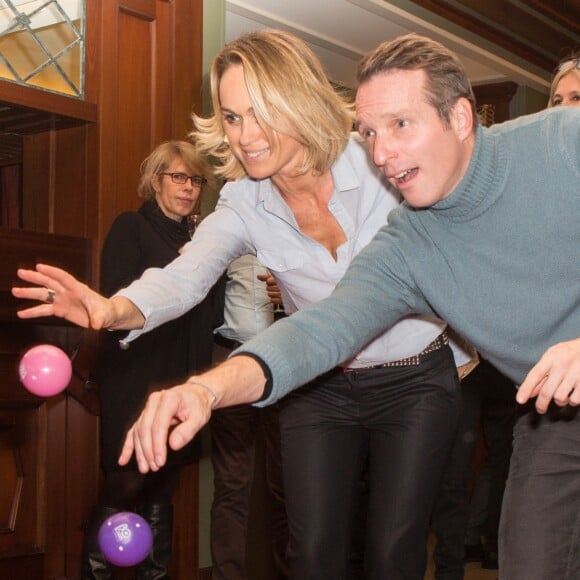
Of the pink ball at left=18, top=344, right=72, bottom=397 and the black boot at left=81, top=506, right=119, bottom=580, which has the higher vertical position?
the pink ball at left=18, top=344, right=72, bottom=397

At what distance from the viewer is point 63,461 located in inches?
160

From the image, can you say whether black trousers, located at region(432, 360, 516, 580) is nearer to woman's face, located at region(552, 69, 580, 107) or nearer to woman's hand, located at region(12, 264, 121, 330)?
woman's face, located at region(552, 69, 580, 107)

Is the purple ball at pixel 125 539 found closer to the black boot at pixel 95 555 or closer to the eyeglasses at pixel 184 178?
the black boot at pixel 95 555

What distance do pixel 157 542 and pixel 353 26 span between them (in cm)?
401

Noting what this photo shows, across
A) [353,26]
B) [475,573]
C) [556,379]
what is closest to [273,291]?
[556,379]

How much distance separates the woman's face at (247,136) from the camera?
237cm

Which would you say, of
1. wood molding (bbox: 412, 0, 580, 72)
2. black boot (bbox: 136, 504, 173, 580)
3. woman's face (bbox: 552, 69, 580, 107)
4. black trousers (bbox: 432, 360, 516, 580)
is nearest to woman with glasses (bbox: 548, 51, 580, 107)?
woman's face (bbox: 552, 69, 580, 107)

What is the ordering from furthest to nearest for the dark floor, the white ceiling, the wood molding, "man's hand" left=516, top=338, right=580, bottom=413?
the wood molding
the white ceiling
the dark floor
"man's hand" left=516, top=338, right=580, bottom=413

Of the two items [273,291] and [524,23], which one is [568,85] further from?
[524,23]

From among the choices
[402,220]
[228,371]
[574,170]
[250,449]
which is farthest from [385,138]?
[250,449]

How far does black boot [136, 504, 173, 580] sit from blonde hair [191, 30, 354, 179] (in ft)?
6.32

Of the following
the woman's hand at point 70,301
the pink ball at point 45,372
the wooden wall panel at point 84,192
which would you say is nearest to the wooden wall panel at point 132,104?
the wooden wall panel at point 84,192

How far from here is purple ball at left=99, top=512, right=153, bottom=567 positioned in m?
3.48

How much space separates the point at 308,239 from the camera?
2484 mm
